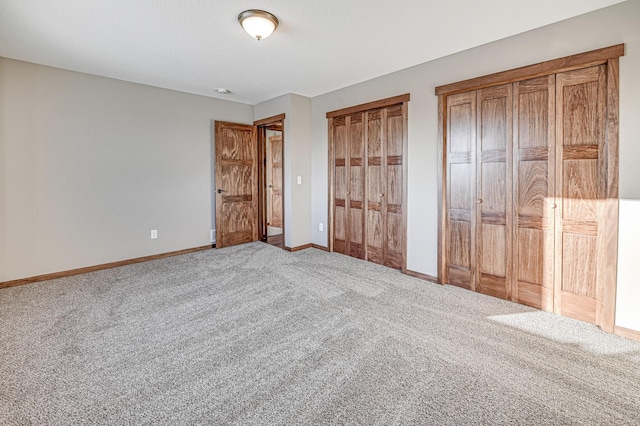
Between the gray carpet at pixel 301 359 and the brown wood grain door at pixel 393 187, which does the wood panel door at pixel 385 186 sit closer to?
the brown wood grain door at pixel 393 187

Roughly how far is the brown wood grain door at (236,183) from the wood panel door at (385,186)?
2.29 metres

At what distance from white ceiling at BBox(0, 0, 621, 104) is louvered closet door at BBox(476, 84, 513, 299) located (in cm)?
63

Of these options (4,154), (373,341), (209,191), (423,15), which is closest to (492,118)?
(423,15)

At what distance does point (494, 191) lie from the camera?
3029mm

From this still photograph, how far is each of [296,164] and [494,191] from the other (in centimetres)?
290

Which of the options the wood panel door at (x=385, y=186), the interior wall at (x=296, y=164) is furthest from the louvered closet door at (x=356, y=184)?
the interior wall at (x=296, y=164)

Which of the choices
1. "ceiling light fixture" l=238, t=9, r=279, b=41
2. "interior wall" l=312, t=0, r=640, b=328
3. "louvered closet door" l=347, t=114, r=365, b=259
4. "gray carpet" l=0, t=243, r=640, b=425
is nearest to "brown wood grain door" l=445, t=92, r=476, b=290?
"interior wall" l=312, t=0, r=640, b=328

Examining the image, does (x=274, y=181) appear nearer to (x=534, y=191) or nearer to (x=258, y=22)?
(x=258, y=22)

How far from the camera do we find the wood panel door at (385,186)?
388cm

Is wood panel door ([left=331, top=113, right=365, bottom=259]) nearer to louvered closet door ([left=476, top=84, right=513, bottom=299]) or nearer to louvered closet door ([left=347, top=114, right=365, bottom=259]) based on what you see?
louvered closet door ([left=347, top=114, right=365, bottom=259])

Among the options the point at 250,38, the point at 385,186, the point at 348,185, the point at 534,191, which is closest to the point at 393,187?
the point at 385,186

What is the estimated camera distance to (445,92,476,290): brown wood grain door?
3.17m

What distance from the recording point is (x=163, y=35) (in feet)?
9.23

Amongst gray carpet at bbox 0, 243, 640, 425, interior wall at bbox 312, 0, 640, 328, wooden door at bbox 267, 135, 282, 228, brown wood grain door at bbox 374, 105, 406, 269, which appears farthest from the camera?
wooden door at bbox 267, 135, 282, 228
